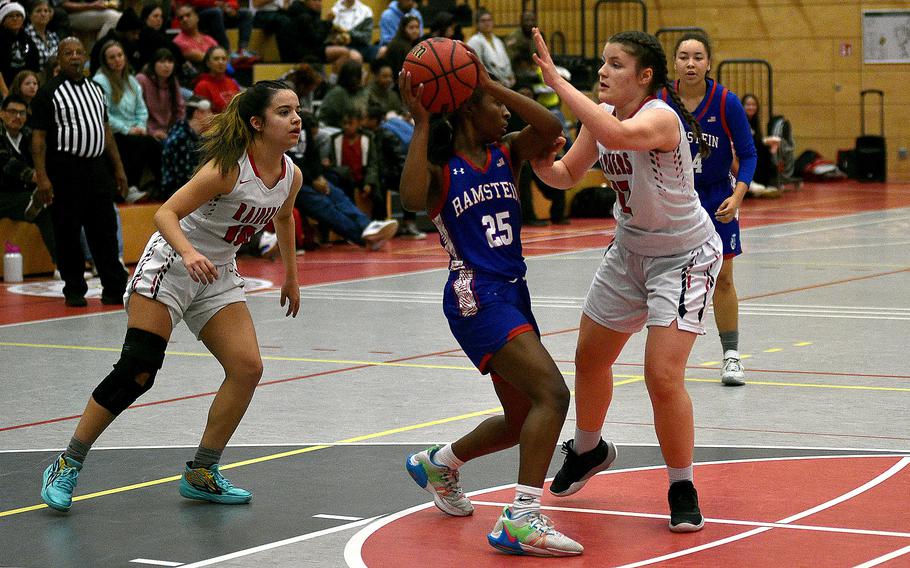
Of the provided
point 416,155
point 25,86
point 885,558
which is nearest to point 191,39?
point 25,86

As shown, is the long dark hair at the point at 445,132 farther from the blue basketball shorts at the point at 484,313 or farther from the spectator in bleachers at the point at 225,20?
the spectator in bleachers at the point at 225,20

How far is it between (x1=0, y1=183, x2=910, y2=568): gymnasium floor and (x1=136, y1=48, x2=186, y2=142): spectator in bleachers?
496 cm

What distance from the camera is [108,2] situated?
20.7 meters

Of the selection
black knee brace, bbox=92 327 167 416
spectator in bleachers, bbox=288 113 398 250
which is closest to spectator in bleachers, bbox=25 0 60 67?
spectator in bleachers, bbox=288 113 398 250

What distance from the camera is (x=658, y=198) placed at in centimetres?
576

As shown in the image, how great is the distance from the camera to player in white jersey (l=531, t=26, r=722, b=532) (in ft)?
18.2

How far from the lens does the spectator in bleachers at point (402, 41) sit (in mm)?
21906

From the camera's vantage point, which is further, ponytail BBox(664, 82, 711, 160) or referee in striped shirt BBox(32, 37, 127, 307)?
referee in striped shirt BBox(32, 37, 127, 307)

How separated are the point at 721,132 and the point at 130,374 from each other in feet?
13.1

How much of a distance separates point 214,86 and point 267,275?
3716 mm

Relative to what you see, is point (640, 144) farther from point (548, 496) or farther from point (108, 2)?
point (108, 2)

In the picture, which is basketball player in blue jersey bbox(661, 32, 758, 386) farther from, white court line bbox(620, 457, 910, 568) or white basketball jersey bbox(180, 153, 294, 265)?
white basketball jersey bbox(180, 153, 294, 265)

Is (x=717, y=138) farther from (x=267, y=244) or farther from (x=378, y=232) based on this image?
(x=378, y=232)

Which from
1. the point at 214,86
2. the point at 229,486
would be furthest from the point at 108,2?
the point at 229,486
